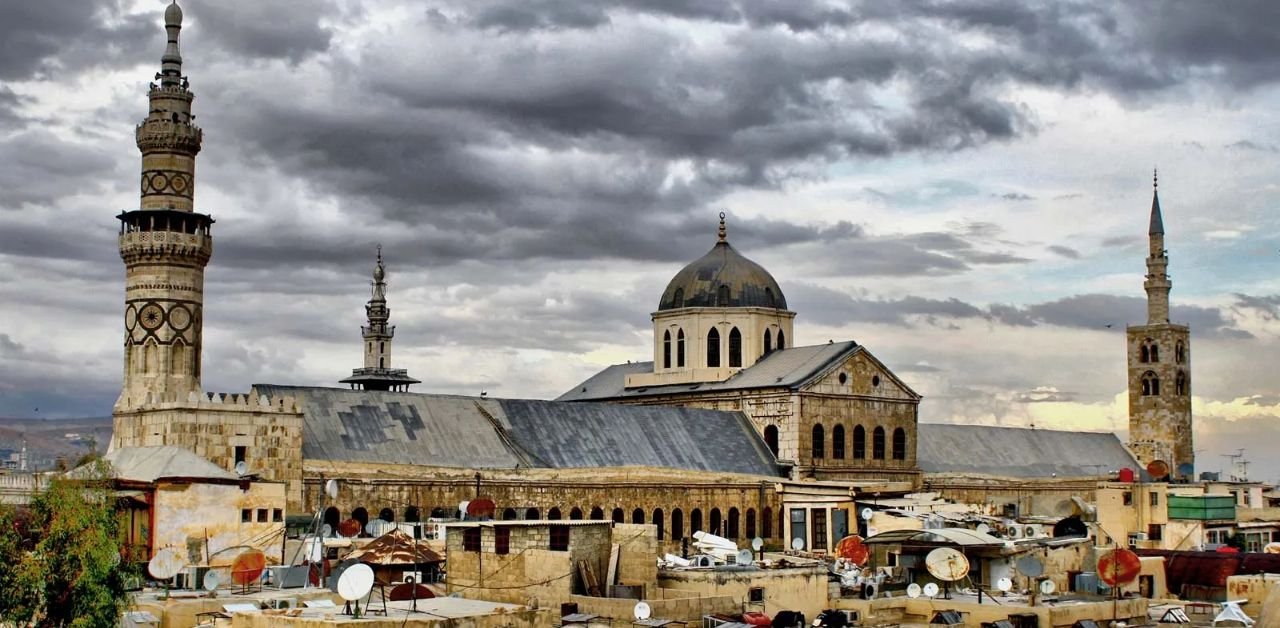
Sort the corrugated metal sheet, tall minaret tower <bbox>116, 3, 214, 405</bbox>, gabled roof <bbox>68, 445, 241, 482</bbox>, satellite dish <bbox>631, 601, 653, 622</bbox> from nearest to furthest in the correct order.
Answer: satellite dish <bbox>631, 601, 653, 622</bbox>
gabled roof <bbox>68, 445, 241, 482</bbox>
tall minaret tower <bbox>116, 3, 214, 405</bbox>
the corrugated metal sheet

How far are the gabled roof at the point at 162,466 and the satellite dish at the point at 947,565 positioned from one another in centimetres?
2178

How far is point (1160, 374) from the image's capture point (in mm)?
104062

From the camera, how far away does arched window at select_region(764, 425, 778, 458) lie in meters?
78.8

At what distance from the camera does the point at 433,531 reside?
56312 millimetres

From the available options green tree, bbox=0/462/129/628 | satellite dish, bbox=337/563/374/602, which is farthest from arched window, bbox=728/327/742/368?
green tree, bbox=0/462/129/628

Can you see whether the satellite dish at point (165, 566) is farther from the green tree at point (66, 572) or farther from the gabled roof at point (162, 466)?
the gabled roof at point (162, 466)

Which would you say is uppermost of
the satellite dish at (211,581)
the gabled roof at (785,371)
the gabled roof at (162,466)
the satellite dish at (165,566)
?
the gabled roof at (785,371)

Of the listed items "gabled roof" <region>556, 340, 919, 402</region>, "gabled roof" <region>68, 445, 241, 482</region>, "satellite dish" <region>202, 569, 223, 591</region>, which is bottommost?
"satellite dish" <region>202, 569, 223, 591</region>

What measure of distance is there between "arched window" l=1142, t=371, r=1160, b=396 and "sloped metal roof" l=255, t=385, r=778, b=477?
119 ft

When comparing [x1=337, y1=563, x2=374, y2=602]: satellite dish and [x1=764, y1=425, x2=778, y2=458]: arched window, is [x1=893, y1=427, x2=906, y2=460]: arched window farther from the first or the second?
[x1=337, y1=563, x2=374, y2=602]: satellite dish

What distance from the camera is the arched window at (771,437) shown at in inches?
3103

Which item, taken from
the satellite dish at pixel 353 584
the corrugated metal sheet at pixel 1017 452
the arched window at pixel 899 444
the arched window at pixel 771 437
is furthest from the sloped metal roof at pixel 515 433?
the satellite dish at pixel 353 584

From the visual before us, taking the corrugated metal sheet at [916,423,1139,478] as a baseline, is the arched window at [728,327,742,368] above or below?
above

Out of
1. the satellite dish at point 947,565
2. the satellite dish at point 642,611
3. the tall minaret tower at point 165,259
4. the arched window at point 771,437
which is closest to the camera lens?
the satellite dish at point 642,611
